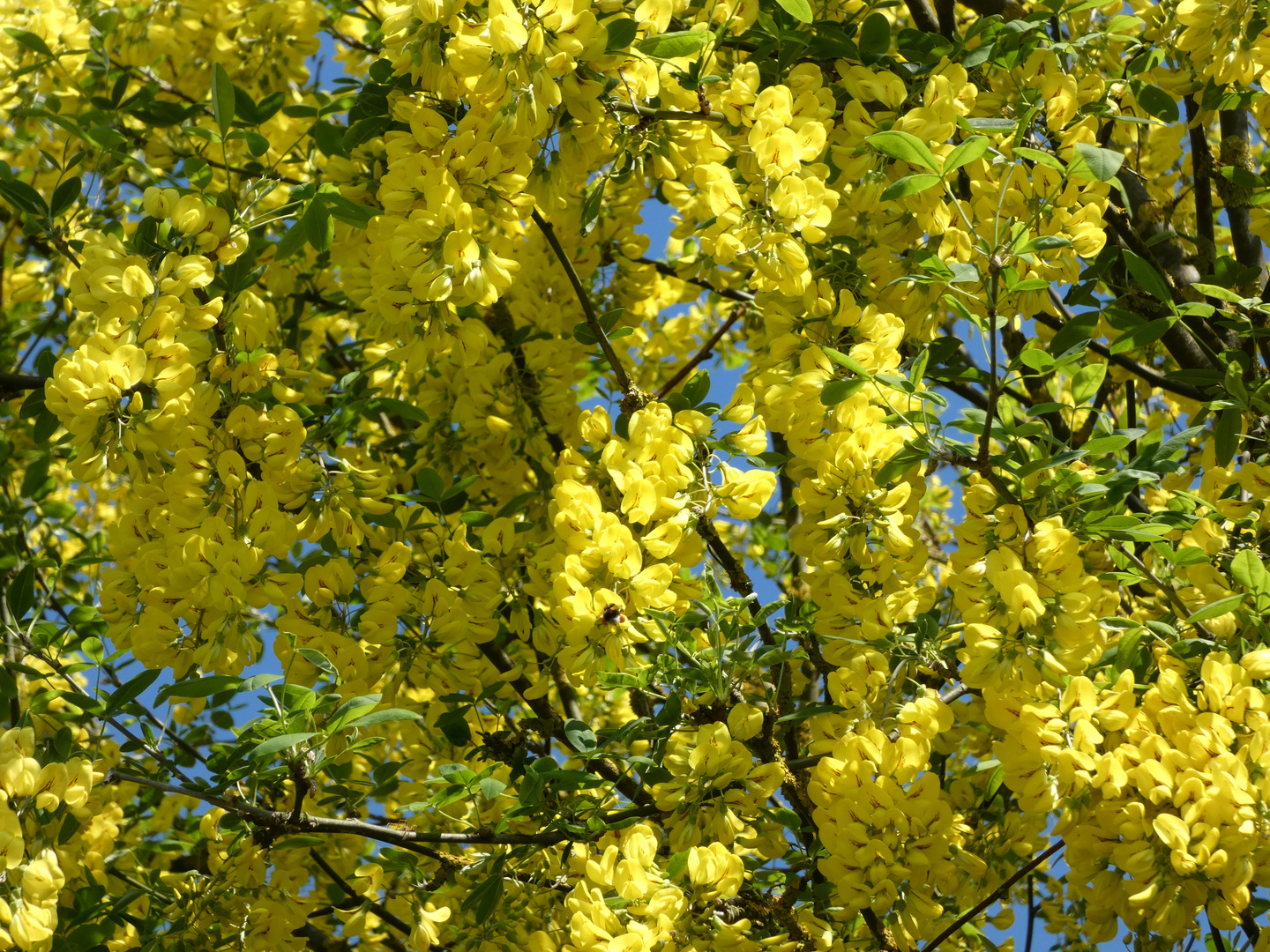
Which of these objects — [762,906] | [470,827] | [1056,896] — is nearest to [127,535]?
[470,827]

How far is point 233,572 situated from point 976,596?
1279 millimetres

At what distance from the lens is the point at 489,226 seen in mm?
2516

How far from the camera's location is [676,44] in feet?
6.37

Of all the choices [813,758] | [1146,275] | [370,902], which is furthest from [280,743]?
[1146,275]

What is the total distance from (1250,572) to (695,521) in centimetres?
88

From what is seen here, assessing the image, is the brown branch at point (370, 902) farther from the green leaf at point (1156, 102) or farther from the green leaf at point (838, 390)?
the green leaf at point (1156, 102)

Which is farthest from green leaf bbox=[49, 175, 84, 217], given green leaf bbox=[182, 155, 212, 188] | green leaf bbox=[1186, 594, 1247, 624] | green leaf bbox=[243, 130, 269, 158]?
green leaf bbox=[1186, 594, 1247, 624]

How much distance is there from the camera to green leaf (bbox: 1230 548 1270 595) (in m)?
1.71

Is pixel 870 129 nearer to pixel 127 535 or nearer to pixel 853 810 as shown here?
pixel 853 810

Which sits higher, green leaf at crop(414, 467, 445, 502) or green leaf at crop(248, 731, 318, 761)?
green leaf at crop(414, 467, 445, 502)

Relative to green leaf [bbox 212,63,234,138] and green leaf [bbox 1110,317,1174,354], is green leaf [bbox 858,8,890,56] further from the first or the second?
green leaf [bbox 212,63,234,138]

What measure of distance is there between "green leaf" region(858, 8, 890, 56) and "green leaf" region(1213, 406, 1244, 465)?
97cm

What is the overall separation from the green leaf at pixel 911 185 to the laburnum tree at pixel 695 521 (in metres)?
0.01

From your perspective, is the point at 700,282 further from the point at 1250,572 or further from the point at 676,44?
the point at 1250,572
